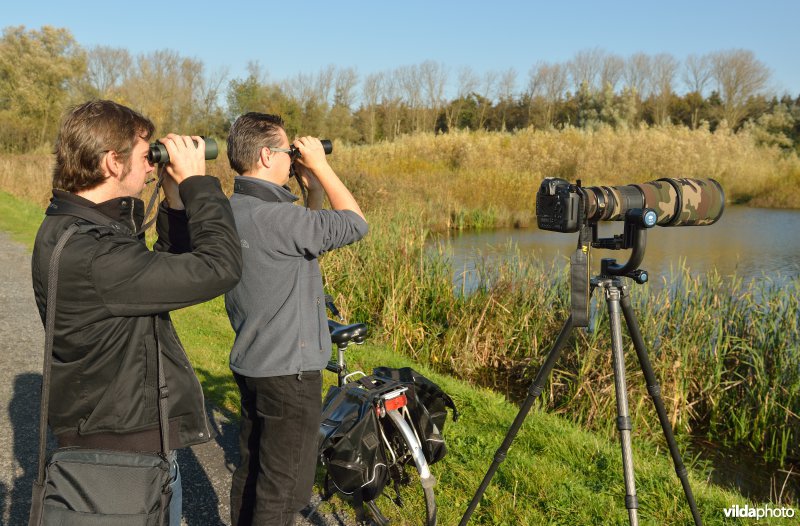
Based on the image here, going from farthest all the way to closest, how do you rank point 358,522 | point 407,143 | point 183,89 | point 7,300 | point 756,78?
point 756,78
point 183,89
point 407,143
point 7,300
point 358,522

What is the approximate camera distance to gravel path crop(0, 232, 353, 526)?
3295 mm

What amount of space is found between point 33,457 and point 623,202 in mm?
3505

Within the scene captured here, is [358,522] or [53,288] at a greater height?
[53,288]

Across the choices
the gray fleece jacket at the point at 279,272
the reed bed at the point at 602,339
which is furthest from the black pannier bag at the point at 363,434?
the reed bed at the point at 602,339

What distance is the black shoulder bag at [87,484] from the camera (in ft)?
5.70

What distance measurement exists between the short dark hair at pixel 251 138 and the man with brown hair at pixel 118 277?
49 centimetres

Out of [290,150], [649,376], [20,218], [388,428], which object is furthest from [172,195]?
[20,218]

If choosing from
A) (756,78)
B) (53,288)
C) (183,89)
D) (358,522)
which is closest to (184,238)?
(53,288)

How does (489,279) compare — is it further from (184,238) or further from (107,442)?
(107,442)

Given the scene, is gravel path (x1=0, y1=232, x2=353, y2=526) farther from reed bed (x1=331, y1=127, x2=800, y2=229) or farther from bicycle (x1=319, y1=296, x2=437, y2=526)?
reed bed (x1=331, y1=127, x2=800, y2=229)

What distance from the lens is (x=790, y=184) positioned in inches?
768

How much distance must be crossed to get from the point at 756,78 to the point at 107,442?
4839 cm

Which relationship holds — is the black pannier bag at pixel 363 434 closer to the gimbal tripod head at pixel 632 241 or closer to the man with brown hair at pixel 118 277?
the man with brown hair at pixel 118 277

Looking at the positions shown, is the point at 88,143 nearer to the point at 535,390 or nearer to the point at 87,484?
the point at 87,484
